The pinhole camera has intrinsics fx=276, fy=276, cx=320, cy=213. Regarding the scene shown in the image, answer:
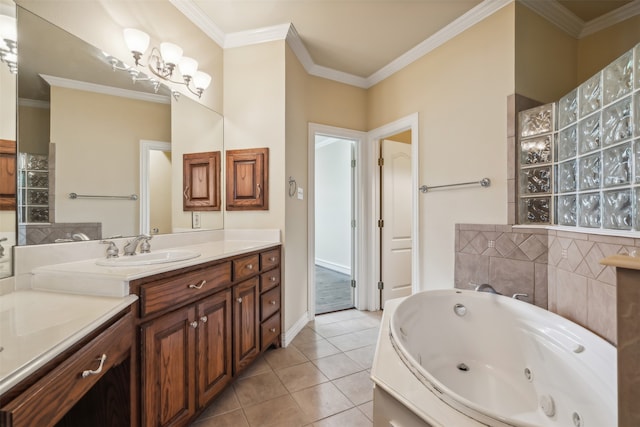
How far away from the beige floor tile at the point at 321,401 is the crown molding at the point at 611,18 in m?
3.19

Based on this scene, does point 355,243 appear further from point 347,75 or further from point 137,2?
point 137,2

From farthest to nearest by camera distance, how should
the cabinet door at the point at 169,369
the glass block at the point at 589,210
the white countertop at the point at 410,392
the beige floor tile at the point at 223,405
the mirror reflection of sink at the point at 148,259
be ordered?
1. the beige floor tile at the point at 223,405
2. the glass block at the point at 589,210
3. the mirror reflection of sink at the point at 148,259
4. the cabinet door at the point at 169,369
5. the white countertop at the point at 410,392

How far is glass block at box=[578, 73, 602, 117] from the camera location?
1388 mm

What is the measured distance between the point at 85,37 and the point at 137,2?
47 centimetres

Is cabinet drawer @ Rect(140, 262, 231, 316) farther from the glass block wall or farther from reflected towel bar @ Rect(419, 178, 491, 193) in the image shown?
the glass block wall

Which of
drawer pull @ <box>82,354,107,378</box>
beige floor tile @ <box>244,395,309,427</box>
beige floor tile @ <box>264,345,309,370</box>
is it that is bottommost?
beige floor tile @ <box>244,395,309,427</box>

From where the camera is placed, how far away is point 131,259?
4.66 feet

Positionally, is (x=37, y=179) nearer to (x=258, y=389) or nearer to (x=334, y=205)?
(x=258, y=389)

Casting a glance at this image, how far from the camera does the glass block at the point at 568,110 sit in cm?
159

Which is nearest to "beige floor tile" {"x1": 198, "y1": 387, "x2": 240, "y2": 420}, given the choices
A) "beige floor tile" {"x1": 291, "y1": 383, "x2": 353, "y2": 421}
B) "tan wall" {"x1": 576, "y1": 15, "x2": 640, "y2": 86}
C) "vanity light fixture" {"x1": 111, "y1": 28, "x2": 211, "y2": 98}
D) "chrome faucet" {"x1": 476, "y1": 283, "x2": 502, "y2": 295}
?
"beige floor tile" {"x1": 291, "y1": 383, "x2": 353, "y2": 421}

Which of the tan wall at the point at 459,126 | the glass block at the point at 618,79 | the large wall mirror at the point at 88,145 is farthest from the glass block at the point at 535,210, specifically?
the large wall mirror at the point at 88,145

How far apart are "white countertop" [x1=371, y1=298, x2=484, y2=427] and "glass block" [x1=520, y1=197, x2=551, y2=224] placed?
1.41 meters

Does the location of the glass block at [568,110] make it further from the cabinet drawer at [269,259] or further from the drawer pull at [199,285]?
the drawer pull at [199,285]

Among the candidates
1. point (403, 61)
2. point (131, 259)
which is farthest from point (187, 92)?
point (403, 61)
